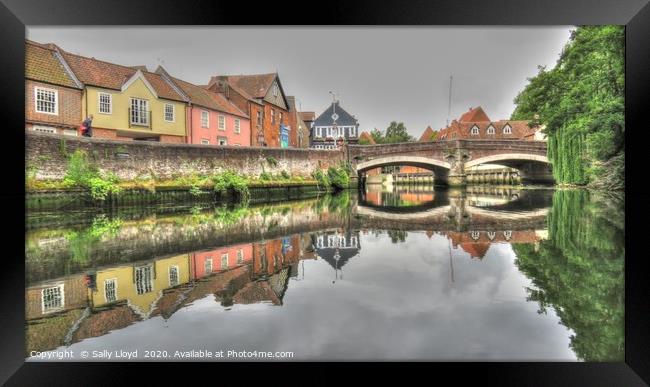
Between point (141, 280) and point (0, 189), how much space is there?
2.69 metres

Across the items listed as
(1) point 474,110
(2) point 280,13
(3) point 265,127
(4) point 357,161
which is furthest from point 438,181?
(2) point 280,13

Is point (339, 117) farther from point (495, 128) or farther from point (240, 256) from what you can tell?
point (240, 256)

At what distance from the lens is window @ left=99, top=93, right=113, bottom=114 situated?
1873cm

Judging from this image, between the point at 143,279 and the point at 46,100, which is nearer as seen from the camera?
the point at 143,279

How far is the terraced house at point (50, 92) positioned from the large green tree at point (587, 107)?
758 inches

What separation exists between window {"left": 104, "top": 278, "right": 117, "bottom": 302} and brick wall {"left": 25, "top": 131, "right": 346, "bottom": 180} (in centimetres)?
917

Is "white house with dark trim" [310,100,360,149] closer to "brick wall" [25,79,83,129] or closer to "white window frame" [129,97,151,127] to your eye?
"white window frame" [129,97,151,127]

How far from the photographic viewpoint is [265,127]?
3219 centimetres

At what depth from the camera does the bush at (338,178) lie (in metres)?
27.7

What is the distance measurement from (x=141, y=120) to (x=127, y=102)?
1.02 metres

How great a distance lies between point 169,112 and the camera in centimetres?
2217

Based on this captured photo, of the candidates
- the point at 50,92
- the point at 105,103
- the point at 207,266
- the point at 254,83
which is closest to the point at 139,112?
the point at 105,103

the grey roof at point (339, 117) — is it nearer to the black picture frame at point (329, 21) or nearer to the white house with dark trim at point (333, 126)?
the white house with dark trim at point (333, 126)

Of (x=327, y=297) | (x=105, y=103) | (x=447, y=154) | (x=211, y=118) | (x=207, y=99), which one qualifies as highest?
(x=207, y=99)
